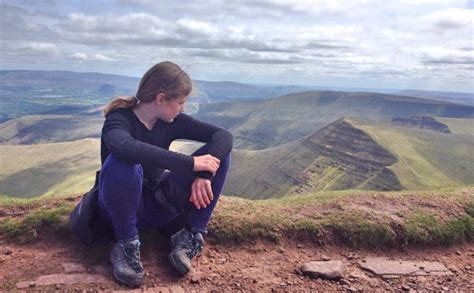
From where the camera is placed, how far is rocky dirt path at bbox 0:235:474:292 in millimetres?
7441

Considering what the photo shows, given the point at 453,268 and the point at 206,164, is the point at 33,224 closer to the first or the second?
the point at 206,164

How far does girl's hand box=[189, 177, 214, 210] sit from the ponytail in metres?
1.74

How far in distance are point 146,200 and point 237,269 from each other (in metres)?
2.26

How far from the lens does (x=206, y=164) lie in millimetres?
7148

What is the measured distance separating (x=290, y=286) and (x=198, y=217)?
6.95ft

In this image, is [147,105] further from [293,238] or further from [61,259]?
[293,238]

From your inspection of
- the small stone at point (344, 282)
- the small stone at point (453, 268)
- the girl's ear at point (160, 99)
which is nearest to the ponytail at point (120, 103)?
the girl's ear at point (160, 99)

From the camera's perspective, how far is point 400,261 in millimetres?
9492

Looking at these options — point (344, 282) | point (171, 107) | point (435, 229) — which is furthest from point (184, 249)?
point (435, 229)

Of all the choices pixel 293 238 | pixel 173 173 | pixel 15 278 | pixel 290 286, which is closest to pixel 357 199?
pixel 293 238

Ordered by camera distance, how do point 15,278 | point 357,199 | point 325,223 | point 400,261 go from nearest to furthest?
point 15,278 < point 400,261 < point 325,223 < point 357,199

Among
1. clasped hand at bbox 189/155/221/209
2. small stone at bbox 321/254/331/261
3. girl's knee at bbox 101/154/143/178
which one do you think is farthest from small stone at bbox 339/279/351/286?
girl's knee at bbox 101/154/143/178

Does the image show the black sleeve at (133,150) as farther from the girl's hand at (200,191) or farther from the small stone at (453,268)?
the small stone at (453,268)

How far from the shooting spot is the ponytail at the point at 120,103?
7.30m
